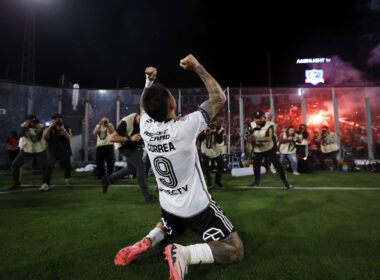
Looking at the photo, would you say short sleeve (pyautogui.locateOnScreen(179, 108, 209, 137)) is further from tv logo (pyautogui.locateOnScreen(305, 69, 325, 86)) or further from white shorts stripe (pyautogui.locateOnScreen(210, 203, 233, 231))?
tv logo (pyautogui.locateOnScreen(305, 69, 325, 86))

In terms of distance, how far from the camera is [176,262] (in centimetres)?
144

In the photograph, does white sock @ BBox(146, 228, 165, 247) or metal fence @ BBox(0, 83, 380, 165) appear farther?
metal fence @ BBox(0, 83, 380, 165)

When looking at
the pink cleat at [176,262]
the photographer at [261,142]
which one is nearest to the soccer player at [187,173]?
the pink cleat at [176,262]

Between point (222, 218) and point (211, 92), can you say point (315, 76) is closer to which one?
point (211, 92)

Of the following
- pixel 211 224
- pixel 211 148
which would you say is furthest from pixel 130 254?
pixel 211 148

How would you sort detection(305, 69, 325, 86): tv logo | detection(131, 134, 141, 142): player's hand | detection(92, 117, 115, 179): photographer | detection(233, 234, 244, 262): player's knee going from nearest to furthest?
detection(233, 234, 244, 262): player's knee < detection(131, 134, 141, 142): player's hand < detection(92, 117, 115, 179): photographer < detection(305, 69, 325, 86): tv logo

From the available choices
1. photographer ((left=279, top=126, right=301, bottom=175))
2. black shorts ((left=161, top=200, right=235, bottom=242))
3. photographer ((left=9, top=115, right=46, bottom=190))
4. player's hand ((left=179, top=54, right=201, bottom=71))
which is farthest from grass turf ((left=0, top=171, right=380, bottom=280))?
photographer ((left=279, top=126, right=301, bottom=175))

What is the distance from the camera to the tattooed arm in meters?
1.66

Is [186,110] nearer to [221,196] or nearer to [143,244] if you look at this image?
[221,196]

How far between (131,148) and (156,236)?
2679mm

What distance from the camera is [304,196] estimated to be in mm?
4527

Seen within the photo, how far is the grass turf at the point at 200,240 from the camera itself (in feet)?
5.70

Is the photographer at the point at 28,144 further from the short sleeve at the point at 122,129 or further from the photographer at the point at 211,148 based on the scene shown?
the photographer at the point at 211,148

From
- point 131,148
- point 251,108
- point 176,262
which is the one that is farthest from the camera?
point 251,108
